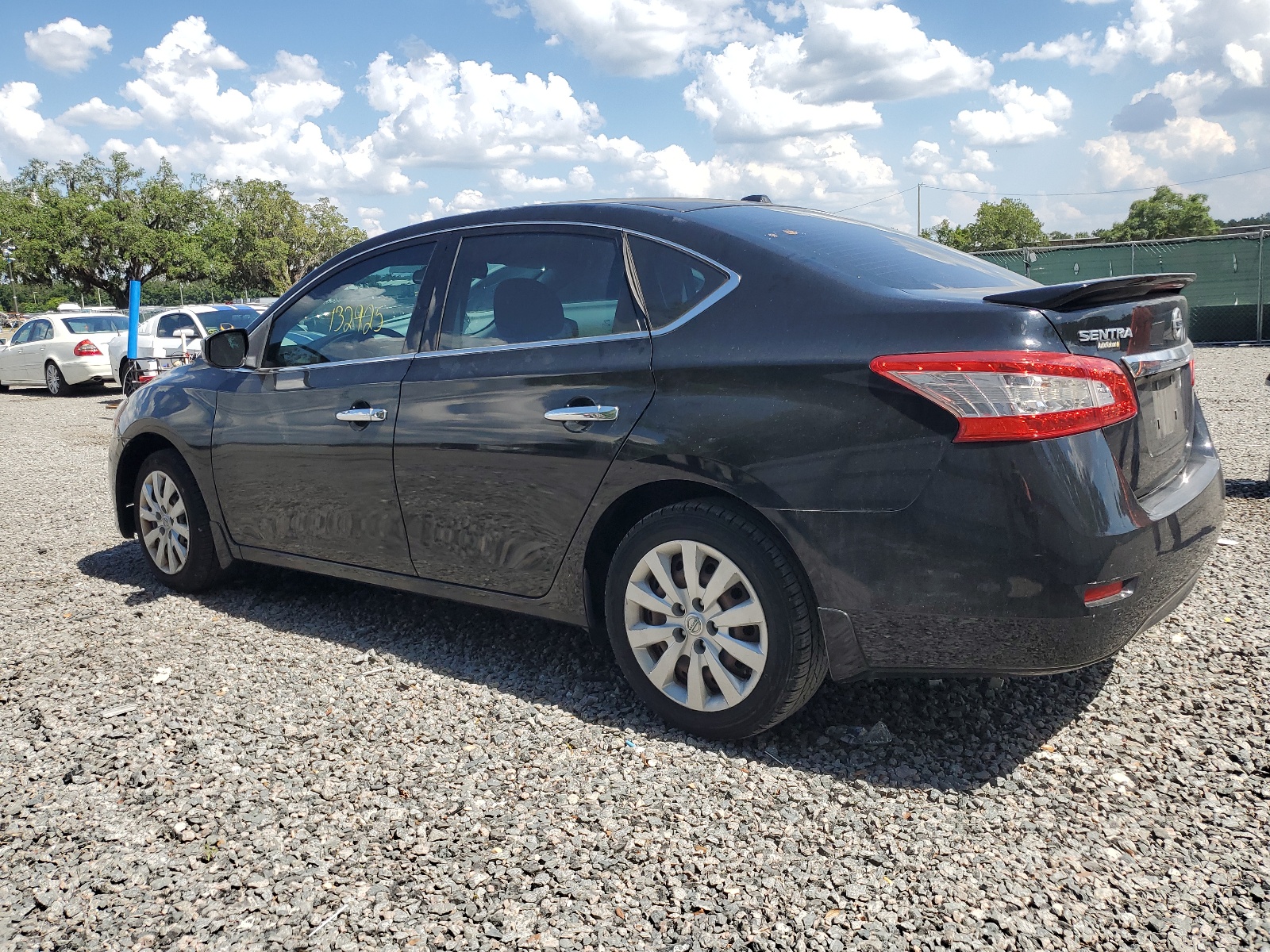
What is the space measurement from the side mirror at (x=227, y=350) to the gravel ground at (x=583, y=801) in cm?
127

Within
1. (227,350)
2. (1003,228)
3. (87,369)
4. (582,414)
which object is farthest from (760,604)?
(1003,228)

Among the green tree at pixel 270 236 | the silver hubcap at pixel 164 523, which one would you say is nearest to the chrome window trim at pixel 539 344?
the silver hubcap at pixel 164 523

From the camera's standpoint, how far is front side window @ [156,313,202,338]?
1867 cm

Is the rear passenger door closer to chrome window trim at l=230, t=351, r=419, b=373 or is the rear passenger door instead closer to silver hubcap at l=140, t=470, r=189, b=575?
chrome window trim at l=230, t=351, r=419, b=373

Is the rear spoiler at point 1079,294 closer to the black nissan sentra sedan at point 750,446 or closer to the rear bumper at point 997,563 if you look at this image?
the black nissan sentra sedan at point 750,446

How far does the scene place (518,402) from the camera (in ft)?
12.1

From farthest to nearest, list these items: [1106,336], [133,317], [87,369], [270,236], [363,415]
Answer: [270,236] → [87,369] → [133,317] → [363,415] → [1106,336]

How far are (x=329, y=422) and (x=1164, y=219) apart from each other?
13307 centimetres

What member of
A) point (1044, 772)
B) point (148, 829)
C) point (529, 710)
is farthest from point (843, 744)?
point (148, 829)

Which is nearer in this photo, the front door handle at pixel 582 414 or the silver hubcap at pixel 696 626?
the silver hubcap at pixel 696 626

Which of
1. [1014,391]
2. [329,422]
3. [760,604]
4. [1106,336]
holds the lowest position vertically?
[760,604]

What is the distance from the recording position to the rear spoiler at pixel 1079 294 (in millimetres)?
2803

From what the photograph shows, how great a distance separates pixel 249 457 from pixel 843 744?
9.72 feet

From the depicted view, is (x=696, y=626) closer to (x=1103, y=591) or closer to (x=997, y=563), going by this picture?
(x=997, y=563)
